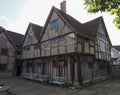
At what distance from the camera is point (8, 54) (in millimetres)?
24516

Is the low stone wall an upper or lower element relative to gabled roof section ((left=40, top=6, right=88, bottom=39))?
lower

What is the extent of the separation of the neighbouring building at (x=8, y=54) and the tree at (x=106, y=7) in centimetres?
2038

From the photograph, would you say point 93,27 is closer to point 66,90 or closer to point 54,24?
point 54,24

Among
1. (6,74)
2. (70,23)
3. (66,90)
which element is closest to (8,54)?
(6,74)

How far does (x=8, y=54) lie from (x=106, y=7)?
21.7 meters

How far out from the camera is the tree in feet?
22.0

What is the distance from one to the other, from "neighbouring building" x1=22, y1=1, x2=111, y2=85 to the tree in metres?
7.04

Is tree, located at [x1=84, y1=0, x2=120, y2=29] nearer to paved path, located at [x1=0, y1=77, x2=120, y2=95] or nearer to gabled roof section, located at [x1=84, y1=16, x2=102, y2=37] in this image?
paved path, located at [x1=0, y1=77, x2=120, y2=95]

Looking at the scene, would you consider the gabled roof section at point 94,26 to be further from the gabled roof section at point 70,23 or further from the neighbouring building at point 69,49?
the gabled roof section at point 70,23

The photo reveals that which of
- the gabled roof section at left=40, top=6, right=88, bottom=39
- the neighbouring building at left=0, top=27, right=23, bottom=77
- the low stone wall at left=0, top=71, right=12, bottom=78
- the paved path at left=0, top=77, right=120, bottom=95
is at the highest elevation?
the gabled roof section at left=40, top=6, right=88, bottom=39

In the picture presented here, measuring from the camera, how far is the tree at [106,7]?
6.70 meters

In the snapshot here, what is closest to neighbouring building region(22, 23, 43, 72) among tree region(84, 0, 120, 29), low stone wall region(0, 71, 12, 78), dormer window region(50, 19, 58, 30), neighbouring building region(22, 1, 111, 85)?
neighbouring building region(22, 1, 111, 85)

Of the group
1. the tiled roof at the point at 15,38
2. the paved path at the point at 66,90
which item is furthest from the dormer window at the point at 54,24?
the tiled roof at the point at 15,38

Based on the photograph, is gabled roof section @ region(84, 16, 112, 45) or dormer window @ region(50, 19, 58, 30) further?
gabled roof section @ region(84, 16, 112, 45)
